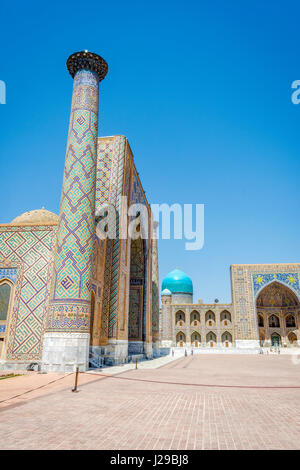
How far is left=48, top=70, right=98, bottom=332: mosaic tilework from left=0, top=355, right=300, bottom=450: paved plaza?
2.96m

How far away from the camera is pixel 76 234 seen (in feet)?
31.3

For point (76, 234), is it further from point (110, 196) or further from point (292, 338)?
point (292, 338)

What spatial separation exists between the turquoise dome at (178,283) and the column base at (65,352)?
34.2 metres

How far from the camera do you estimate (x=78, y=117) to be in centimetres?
1084

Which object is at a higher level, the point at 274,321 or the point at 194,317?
the point at 194,317

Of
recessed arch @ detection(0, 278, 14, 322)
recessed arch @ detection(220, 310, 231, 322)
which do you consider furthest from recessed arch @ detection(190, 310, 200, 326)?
recessed arch @ detection(0, 278, 14, 322)

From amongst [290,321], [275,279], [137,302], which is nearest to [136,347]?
[137,302]

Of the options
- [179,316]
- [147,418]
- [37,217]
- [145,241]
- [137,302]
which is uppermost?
[37,217]

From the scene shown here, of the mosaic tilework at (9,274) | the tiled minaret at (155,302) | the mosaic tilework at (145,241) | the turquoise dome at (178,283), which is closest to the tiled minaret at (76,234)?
the mosaic tilework at (9,274)

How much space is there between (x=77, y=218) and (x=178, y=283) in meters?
34.2

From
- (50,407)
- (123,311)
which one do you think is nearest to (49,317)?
(123,311)

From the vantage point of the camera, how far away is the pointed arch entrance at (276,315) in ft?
111

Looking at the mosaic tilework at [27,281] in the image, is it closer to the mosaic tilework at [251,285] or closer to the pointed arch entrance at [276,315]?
the mosaic tilework at [251,285]
